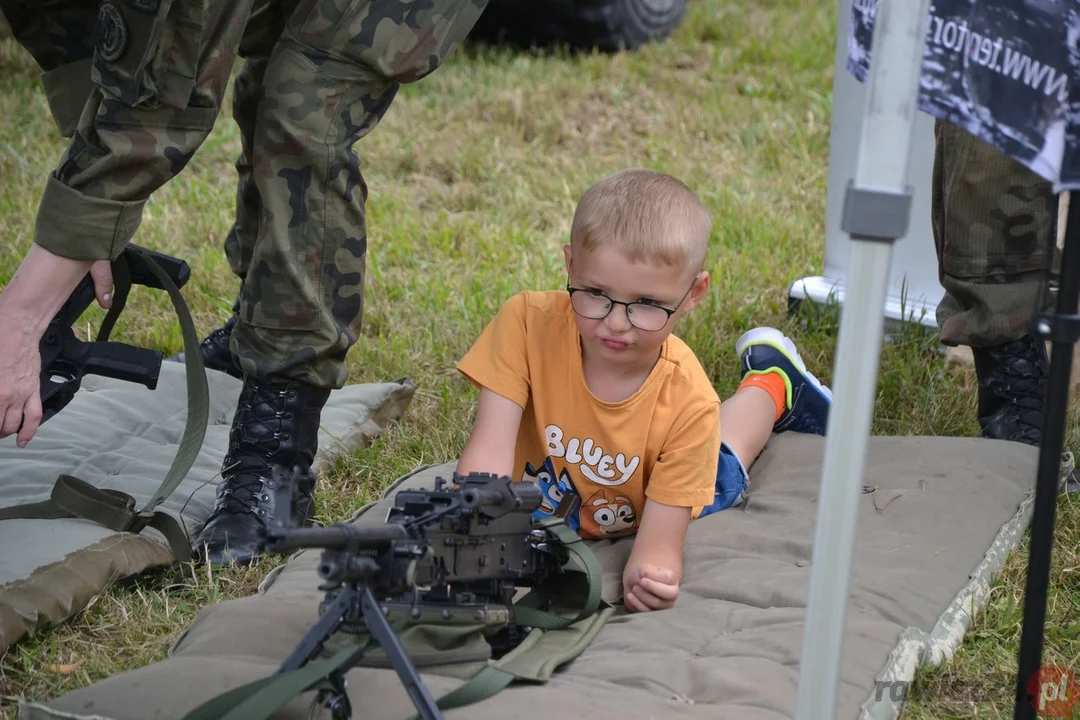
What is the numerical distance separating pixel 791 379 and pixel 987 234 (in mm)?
575

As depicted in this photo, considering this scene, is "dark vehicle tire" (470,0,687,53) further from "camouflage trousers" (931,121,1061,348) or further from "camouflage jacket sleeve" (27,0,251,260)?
"camouflage jacket sleeve" (27,0,251,260)

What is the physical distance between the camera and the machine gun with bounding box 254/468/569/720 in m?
1.61

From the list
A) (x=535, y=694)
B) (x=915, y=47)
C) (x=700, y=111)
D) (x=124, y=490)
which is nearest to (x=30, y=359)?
(x=124, y=490)

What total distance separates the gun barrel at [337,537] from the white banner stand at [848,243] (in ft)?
7.67

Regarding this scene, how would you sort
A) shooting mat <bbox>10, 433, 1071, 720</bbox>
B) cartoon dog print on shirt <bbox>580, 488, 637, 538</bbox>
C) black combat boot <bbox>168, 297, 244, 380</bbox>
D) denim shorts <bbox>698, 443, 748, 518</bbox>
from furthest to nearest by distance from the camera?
black combat boot <bbox>168, 297, 244, 380</bbox> → denim shorts <bbox>698, 443, 748, 518</bbox> → cartoon dog print on shirt <bbox>580, 488, 637, 538</bbox> → shooting mat <bbox>10, 433, 1071, 720</bbox>

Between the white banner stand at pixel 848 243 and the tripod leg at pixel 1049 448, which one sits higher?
the white banner stand at pixel 848 243

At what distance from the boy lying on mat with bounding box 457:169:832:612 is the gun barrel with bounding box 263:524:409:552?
69 cm

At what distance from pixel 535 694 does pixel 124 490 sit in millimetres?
1356

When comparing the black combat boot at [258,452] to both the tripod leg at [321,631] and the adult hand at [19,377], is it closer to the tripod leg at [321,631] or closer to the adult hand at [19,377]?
the adult hand at [19,377]

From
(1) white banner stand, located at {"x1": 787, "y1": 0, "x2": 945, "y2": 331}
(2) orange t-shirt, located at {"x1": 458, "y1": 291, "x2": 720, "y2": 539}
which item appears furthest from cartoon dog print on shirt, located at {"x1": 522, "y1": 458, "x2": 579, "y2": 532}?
(1) white banner stand, located at {"x1": 787, "y1": 0, "x2": 945, "y2": 331}

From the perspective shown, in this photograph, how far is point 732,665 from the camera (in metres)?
2.05

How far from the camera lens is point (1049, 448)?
1.68 m

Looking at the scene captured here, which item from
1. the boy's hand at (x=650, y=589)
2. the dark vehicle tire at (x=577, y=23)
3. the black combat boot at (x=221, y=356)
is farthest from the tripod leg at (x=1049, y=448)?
the dark vehicle tire at (x=577, y=23)

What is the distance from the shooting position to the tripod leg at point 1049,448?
167 centimetres
